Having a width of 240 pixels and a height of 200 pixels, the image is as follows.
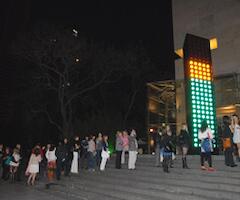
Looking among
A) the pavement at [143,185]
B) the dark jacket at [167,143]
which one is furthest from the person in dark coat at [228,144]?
the dark jacket at [167,143]

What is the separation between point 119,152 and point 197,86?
18.3 feet

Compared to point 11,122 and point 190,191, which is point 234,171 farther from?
point 11,122

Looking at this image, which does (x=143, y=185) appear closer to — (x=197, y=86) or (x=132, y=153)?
(x=132, y=153)

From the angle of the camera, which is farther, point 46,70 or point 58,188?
point 46,70

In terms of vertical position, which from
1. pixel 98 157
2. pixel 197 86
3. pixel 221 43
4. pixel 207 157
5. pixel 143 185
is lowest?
pixel 143 185

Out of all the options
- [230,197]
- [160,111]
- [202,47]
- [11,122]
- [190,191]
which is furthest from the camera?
[11,122]

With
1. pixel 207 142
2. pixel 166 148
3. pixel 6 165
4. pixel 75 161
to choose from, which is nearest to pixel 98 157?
pixel 75 161

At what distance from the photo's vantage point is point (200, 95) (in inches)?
755

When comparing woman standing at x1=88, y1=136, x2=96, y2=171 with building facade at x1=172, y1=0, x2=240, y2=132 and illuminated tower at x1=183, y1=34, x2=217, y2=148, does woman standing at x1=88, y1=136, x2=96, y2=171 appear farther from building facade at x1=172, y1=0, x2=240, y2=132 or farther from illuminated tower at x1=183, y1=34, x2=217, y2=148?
building facade at x1=172, y1=0, x2=240, y2=132

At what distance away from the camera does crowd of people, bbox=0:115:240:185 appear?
12570 mm

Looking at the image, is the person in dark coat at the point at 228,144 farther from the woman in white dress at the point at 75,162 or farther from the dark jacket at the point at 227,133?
the woman in white dress at the point at 75,162

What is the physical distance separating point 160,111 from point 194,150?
28.4 ft

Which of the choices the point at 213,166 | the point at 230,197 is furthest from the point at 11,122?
the point at 230,197

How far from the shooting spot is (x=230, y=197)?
1009cm
